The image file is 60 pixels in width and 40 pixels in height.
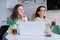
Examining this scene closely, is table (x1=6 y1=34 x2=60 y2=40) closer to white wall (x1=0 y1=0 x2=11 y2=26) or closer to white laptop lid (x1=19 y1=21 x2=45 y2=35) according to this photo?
white laptop lid (x1=19 y1=21 x2=45 y2=35)

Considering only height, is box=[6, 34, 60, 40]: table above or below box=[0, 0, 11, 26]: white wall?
below

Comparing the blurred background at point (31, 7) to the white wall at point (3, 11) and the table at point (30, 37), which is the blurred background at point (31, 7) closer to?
the white wall at point (3, 11)

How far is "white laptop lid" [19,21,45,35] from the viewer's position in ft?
6.86

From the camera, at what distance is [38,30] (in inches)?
82.7

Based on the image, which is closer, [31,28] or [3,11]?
[31,28]

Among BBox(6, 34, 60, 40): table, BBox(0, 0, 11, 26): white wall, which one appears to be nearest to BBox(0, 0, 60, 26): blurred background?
BBox(0, 0, 11, 26): white wall

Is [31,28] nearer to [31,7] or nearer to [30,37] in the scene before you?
[30,37]

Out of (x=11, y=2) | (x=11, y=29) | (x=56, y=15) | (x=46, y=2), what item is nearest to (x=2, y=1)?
(x=11, y=2)

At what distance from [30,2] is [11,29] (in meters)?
2.14

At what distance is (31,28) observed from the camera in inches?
82.7

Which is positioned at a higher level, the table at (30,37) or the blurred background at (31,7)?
the blurred background at (31,7)

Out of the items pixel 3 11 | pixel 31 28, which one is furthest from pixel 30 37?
pixel 3 11

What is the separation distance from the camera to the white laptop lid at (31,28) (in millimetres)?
2090

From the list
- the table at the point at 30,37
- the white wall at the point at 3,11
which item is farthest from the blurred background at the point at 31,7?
the table at the point at 30,37
